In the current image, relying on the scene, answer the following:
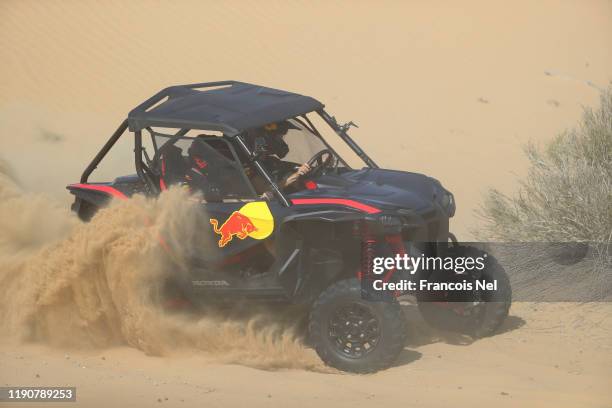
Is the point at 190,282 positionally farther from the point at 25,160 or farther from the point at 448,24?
the point at 448,24

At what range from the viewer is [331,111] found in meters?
18.9

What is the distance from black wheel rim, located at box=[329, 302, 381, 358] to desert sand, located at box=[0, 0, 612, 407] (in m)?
0.22

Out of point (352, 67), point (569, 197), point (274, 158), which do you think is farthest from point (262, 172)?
point (352, 67)

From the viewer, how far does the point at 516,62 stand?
21.1 meters

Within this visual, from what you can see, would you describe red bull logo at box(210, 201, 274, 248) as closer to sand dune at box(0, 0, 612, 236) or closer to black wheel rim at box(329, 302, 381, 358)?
black wheel rim at box(329, 302, 381, 358)

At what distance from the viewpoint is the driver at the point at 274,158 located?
8.60 metres

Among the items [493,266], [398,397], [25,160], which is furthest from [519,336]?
[25,160]

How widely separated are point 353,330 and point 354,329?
0.04 ft

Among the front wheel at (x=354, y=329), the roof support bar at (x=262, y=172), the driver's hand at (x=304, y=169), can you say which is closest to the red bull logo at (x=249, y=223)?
the roof support bar at (x=262, y=172)

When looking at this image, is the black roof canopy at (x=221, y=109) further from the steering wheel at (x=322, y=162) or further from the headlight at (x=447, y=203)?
the headlight at (x=447, y=203)

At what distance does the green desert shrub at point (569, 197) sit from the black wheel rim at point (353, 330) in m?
2.60

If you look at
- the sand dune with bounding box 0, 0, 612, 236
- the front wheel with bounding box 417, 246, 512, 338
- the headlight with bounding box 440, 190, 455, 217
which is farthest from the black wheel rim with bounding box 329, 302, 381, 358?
the sand dune with bounding box 0, 0, 612, 236

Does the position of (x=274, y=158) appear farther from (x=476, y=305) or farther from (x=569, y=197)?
→ (x=569, y=197)

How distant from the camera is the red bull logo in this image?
26.8 ft
